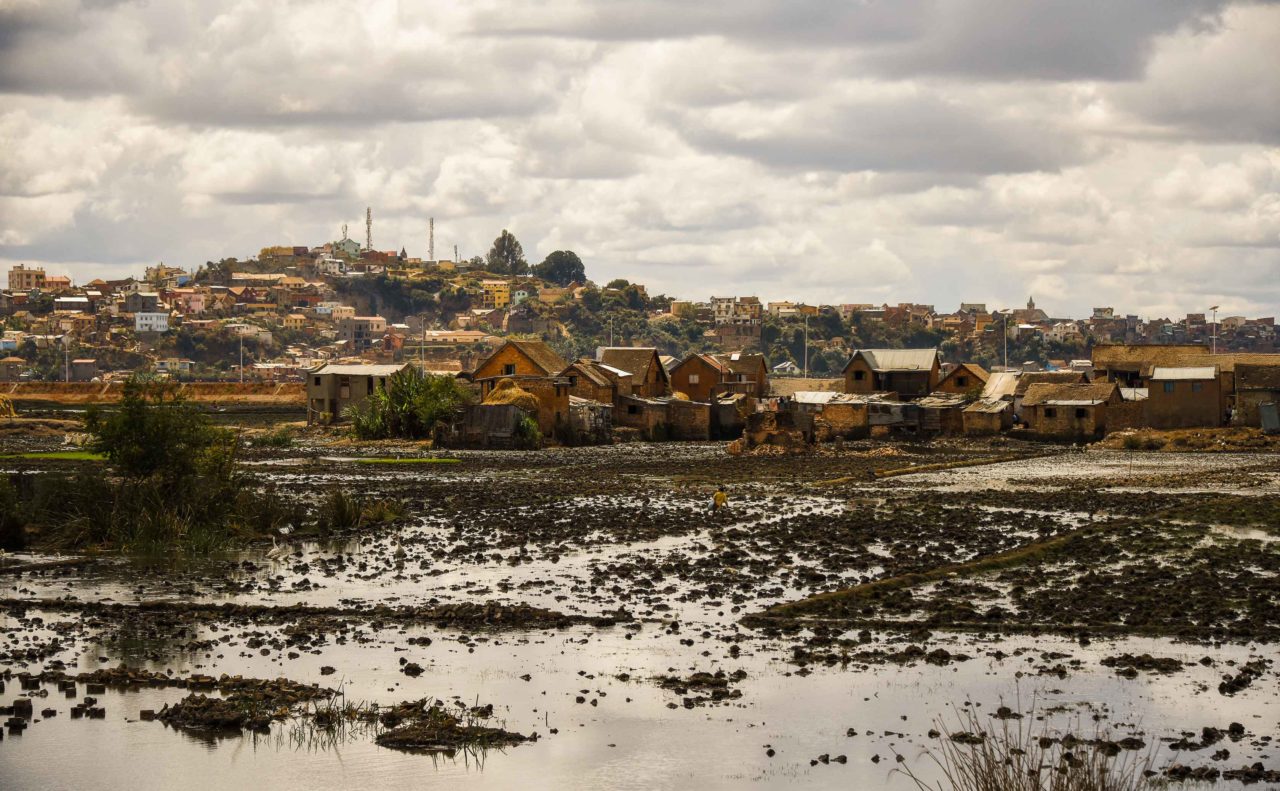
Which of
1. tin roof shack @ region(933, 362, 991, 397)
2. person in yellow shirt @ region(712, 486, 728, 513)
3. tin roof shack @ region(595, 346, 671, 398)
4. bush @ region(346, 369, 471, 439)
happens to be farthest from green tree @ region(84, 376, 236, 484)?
tin roof shack @ region(933, 362, 991, 397)

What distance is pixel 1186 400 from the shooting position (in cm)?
8156

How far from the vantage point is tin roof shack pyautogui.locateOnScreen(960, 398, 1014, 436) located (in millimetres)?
89562

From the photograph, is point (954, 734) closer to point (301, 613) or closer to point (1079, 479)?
point (301, 613)

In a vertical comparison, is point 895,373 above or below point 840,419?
above

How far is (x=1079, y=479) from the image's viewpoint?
5578 centimetres

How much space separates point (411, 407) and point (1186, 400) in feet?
137

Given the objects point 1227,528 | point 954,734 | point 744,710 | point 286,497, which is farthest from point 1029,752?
point 286,497

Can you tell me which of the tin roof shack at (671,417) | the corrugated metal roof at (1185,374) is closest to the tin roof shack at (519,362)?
the tin roof shack at (671,417)

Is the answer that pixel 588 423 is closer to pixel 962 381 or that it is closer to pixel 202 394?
pixel 962 381

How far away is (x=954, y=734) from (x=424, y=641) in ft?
30.3

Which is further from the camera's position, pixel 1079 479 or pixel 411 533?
pixel 1079 479

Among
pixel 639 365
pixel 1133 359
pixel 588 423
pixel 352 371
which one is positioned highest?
pixel 1133 359

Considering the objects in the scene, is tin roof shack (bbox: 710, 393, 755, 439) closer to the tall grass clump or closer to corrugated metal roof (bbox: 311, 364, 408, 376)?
corrugated metal roof (bbox: 311, 364, 408, 376)

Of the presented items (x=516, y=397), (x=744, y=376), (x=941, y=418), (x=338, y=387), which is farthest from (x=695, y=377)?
(x=516, y=397)
